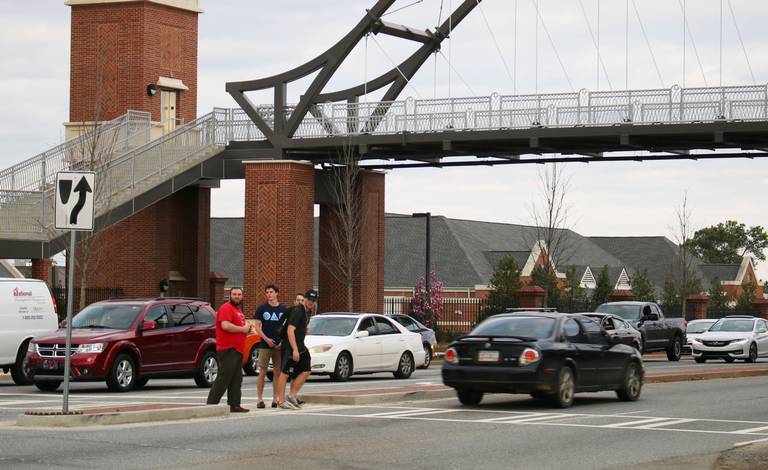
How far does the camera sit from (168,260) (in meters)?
53.7

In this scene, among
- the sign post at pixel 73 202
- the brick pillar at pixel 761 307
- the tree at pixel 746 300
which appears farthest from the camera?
the tree at pixel 746 300

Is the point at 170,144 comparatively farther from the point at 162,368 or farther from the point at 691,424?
the point at 691,424

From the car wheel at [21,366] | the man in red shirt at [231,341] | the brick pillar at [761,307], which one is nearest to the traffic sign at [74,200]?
the man in red shirt at [231,341]

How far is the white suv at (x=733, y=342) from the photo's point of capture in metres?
41.8

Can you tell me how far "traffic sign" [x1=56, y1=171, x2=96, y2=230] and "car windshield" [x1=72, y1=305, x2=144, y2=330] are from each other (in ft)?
25.8

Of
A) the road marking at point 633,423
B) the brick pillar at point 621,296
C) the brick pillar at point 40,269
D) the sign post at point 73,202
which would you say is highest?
the sign post at point 73,202

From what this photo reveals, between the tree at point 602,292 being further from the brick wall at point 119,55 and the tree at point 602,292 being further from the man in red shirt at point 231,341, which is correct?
the man in red shirt at point 231,341

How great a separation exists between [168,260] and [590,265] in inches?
1844

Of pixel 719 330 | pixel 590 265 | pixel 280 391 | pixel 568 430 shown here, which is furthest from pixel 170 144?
pixel 590 265

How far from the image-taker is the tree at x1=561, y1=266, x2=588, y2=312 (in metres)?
58.8

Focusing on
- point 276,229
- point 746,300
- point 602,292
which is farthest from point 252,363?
point 746,300

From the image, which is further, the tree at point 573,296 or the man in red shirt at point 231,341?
the tree at point 573,296

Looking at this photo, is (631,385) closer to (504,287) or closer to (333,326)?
(333,326)

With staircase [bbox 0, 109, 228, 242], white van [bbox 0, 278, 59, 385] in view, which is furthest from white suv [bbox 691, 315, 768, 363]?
white van [bbox 0, 278, 59, 385]
